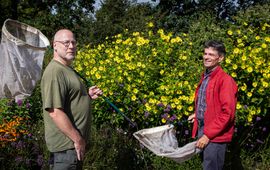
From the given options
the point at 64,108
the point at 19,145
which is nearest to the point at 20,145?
the point at 19,145

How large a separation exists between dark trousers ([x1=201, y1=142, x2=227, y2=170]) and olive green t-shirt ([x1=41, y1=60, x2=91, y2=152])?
1.06 m

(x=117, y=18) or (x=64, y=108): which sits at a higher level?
(x=117, y=18)

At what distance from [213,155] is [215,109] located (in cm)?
37

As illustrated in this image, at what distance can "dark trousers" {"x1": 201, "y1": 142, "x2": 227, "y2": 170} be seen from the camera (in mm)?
3312

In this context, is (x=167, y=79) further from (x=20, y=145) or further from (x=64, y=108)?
(x=64, y=108)

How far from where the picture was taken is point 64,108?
2.66m

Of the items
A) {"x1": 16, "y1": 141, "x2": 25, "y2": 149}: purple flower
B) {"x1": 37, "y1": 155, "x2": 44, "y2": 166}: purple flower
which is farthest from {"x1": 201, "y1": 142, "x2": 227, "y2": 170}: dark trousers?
{"x1": 16, "y1": 141, "x2": 25, "y2": 149}: purple flower

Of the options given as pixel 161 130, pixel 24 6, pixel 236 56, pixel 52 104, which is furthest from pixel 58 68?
pixel 24 6

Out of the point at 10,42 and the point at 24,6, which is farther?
the point at 24,6

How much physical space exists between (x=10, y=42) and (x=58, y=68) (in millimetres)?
3807

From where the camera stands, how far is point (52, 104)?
257 cm

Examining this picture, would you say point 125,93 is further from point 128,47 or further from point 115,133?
point 128,47

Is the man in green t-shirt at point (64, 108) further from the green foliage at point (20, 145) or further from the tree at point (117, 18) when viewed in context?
the tree at point (117, 18)

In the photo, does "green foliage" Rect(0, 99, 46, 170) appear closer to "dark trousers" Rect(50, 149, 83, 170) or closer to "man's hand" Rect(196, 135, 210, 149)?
"dark trousers" Rect(50, 149, 83, 170)
